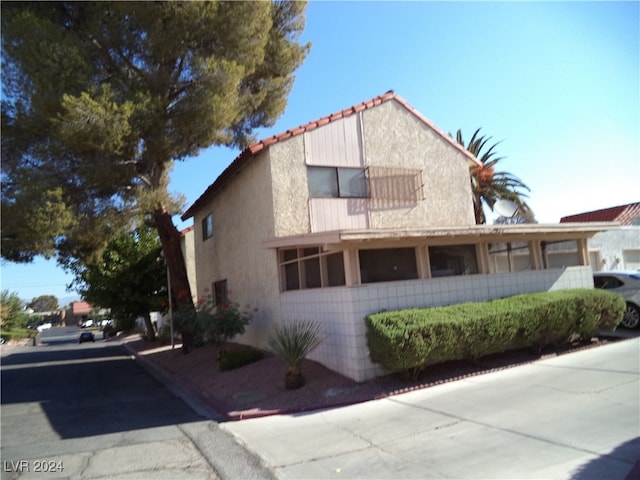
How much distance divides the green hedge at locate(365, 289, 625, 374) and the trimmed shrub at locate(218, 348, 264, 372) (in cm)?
455

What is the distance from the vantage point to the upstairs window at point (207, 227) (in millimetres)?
18550

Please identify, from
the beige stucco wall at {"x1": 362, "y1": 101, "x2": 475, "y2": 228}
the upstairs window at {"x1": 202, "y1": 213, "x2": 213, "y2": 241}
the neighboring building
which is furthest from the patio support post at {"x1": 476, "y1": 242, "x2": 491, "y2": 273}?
the neighboring building

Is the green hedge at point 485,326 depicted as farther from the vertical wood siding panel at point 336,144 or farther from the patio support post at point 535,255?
the vertical wood siding panel at point 336,144

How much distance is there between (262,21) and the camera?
14.0 m

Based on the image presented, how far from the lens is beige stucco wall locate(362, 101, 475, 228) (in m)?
13.7

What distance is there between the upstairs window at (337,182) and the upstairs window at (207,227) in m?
7.08

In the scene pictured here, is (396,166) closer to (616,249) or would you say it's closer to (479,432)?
(479,432)

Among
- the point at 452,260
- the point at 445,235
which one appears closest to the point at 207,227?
the point at 452,260

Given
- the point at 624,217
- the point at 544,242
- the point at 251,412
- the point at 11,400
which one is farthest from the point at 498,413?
the point at 624,217

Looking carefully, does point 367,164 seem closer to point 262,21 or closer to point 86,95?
point 262,21

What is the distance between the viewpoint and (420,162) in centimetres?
1438

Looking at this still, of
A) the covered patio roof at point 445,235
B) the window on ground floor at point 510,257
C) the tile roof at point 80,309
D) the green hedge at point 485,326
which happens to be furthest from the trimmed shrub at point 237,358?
the tile roof at point 80,309

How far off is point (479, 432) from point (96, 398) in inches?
330

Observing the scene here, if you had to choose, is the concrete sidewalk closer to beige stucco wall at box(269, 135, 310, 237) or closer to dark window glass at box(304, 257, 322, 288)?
dark window glass at box(304, 257, 322, 288)
